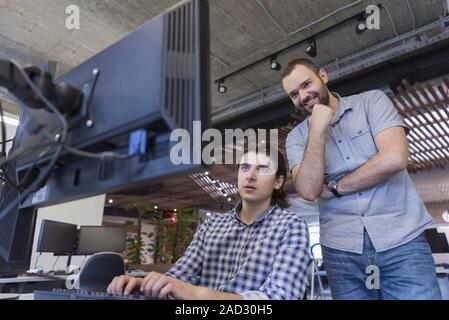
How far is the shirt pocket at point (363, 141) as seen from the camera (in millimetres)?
1236

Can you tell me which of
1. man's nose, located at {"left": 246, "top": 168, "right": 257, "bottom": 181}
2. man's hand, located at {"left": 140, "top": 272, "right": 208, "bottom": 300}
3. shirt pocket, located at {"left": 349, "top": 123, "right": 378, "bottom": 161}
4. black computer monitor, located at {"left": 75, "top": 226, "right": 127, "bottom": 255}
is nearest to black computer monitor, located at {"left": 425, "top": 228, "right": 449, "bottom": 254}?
shirt pocket, located at {"left": 349, "top": 123, "right": 378, "bottom": 161}

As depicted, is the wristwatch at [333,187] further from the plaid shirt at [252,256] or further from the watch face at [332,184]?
the plaid shirt at [252,256]

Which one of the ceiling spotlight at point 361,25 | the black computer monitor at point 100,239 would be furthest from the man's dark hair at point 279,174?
the black computer monitor at point 100,239

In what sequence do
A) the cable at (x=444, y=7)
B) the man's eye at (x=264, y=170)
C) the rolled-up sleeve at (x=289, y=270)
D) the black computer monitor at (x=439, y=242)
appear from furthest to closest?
the black computer monitor at (x=439, y=242), the cable at (x=444, y=7), the man's eye at (x=264, y=170), the rolled-up sleeve at (x=289, y=270)

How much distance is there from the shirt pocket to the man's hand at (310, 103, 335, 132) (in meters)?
0.18

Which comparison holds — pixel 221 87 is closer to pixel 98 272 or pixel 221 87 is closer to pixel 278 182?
pixel 98 272

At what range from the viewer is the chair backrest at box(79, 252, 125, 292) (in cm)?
212

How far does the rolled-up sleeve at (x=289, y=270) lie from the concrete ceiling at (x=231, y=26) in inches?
77.5

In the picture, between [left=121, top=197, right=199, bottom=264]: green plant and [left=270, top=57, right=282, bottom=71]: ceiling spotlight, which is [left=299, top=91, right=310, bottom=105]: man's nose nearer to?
[left=270, top=57, right=282, bottom=71]: ceiling spotlight

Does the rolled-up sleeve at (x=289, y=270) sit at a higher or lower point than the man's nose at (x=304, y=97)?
lower

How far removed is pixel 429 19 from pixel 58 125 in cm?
391

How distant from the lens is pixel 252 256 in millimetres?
1166

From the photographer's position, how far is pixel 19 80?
593mm
